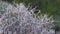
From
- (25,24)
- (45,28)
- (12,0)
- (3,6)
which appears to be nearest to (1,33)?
(25,24)

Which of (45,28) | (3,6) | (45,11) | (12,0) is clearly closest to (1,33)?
(45,28)

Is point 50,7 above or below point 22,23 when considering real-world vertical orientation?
above

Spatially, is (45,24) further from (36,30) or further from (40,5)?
(40,5)

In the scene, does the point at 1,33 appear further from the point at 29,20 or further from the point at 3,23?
the point at 29,20

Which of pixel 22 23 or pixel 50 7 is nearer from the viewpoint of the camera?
pixel 22 23

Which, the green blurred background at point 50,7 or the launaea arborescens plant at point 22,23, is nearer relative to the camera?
the launaea arborescens plant at point 22,23

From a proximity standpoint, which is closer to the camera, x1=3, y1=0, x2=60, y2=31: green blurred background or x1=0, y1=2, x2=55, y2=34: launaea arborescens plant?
x1=0, y1=2, x2=55, y2=34: launaea arborescens plant

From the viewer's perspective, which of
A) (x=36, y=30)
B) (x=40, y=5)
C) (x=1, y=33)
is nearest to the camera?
(x=1, y=33)

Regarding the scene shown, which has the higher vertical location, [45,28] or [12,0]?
[12,0]

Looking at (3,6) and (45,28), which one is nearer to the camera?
(45,28)

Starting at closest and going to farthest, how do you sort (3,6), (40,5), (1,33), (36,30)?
1. (1,33)
2. (36,30)
3. (3,6)
4. (40,5)
